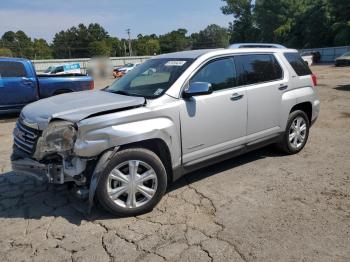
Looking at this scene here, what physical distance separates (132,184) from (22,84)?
8280 millimetres

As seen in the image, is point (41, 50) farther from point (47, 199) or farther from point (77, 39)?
point (47, 199)

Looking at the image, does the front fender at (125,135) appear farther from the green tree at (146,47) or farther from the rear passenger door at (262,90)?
the green tree at (146,47)

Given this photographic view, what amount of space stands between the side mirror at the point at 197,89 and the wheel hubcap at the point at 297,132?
86.7 inches

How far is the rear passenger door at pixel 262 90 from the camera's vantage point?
16.9 ft

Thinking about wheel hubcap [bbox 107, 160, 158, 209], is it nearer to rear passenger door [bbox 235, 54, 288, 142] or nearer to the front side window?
the front side window

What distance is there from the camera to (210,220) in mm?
3949

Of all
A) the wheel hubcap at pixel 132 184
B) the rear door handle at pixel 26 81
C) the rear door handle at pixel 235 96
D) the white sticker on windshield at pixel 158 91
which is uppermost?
the white sticker on windshield at pixel 158 91

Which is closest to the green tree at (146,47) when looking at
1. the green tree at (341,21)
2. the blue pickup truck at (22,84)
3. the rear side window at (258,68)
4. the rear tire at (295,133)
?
the green tree at (341,21)

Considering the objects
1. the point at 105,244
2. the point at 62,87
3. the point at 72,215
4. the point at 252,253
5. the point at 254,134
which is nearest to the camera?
the point at 252,253

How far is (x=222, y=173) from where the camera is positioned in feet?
17.4

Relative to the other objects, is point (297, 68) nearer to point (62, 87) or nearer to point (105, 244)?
point (105, 244)

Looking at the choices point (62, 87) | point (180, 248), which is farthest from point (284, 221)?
point (62, 87)

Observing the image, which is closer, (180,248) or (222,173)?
(180,248)

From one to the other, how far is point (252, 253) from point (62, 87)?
9.53m
